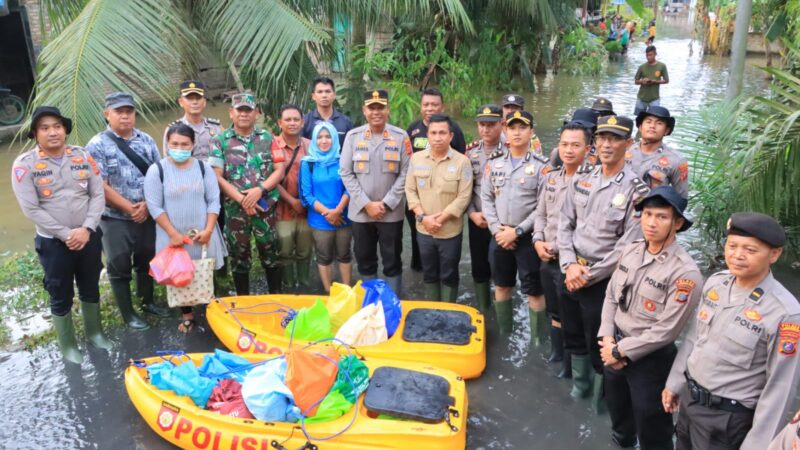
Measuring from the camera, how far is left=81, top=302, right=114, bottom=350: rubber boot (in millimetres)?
5023

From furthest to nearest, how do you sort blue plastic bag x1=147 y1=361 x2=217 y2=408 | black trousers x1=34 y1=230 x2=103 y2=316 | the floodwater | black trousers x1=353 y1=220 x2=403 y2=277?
black trousers x1=353 y1=220 x2=403 y2=277, black trousers x1=34 y1=230 x2=103 y2=316, the floodwater, blue plastic bag x1=147 y1=361 x2=217 y2=408

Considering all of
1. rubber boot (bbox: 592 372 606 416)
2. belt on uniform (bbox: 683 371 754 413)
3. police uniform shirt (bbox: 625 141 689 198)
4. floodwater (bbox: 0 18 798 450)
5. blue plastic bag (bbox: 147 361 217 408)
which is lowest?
floodwater (bbox: 0 18 798 450)

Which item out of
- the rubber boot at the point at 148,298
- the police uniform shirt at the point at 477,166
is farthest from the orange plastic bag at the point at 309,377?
the rubber boot at the point at 148,298

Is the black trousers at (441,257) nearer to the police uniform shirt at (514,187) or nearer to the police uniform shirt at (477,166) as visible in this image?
the police uniform shirt at (477,166)

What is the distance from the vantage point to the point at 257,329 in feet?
15.8

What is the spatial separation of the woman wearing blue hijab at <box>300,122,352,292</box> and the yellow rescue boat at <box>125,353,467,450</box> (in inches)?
82.0

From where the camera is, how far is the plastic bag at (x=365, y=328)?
448 cm

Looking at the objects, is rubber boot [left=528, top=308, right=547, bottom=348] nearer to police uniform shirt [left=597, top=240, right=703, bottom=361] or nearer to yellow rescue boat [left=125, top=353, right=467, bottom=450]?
yellow rescue boat [left=125, top=353, right=467, bottom=450]

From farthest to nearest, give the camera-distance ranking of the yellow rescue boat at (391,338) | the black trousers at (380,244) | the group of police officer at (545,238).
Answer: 1. the black trousers at (380,244)
2. the yellow rescue boat at (391,338)
3. the group of police officer at (545,238)

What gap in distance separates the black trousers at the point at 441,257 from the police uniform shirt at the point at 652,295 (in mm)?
1884

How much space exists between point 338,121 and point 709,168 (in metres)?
3.72

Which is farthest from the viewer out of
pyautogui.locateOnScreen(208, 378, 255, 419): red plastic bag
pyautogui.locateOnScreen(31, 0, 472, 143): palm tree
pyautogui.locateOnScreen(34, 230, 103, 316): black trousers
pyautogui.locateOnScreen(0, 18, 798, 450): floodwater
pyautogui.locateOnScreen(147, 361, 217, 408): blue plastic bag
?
pyautogui.locateOnScreen(31, 0, 472, 143): palm tree

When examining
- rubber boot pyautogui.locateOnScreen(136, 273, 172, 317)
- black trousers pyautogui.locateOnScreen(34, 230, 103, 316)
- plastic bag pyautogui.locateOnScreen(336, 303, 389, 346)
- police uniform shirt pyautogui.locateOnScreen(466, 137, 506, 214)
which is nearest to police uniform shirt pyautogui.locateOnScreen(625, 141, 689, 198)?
police uniform shirt pyautogui.locateOnScreen(466, 137, 506, 214)

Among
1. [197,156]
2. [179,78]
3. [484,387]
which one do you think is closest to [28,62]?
[179,78]
